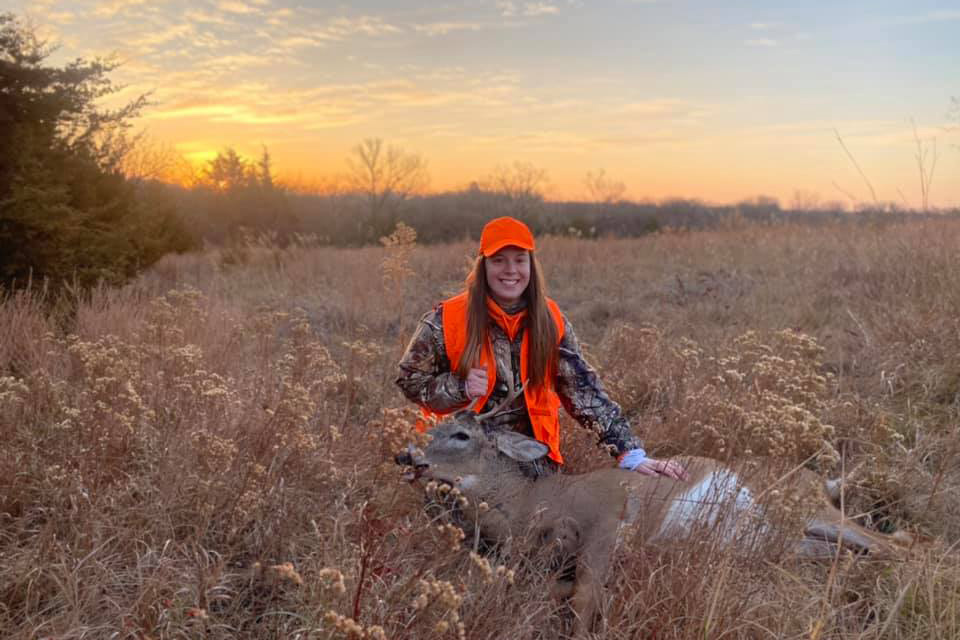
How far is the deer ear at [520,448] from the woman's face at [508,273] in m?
0.90

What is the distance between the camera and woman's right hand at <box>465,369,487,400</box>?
3.85 m

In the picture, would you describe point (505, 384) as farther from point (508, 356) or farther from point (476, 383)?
point (476, 383)

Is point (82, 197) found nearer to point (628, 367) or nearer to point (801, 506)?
point (628, 367)

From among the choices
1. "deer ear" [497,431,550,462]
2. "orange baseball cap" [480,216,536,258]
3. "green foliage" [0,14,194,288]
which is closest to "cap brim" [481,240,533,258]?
"orange baseball cap" [480,216,536,258]

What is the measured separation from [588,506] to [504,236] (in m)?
1.42

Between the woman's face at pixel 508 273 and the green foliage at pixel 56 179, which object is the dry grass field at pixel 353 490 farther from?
the green foliage at pixel 56 179

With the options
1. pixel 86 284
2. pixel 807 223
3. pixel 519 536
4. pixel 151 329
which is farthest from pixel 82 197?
pixel 807 223

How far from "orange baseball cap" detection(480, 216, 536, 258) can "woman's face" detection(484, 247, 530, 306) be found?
6 centimetres

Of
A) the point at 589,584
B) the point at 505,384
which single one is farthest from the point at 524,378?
the point at 589,584

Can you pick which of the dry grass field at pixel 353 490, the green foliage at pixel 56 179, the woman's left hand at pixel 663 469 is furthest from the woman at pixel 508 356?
the green foliage at pixel 56 179

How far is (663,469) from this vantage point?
138 inches

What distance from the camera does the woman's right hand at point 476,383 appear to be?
385 centimetres

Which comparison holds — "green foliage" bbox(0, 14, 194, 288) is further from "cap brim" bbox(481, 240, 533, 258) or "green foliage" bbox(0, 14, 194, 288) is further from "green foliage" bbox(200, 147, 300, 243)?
"green foliage" bbox(200, 147, 300, 243)

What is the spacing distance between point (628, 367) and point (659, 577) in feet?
10.8
